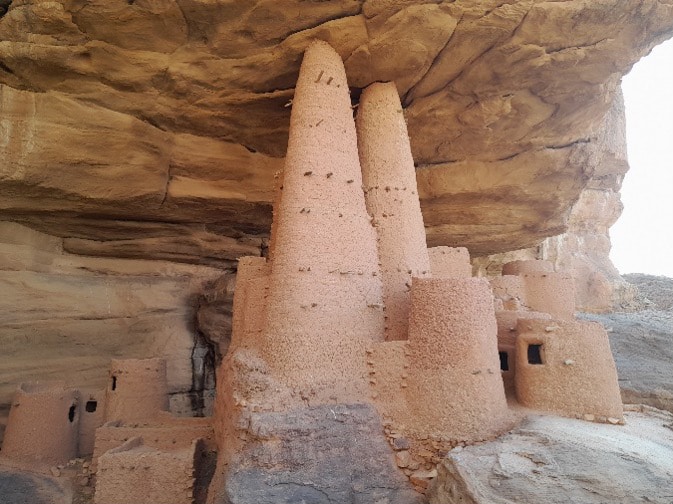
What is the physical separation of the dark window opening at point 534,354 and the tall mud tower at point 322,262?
7.31 ft

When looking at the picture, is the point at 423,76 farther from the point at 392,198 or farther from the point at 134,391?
the point at 134,391

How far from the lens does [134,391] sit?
27.8 ft

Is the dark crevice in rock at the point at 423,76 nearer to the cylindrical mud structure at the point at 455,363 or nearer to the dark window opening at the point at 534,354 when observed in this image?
the cylindrical mud structure at the point at 455,363

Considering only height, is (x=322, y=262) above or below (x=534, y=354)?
above

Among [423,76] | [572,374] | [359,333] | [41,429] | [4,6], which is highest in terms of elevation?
[4,6]

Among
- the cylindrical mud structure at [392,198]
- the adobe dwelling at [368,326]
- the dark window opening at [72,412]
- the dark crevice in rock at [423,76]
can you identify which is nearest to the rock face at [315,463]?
the adobe dwelling at [368,326]

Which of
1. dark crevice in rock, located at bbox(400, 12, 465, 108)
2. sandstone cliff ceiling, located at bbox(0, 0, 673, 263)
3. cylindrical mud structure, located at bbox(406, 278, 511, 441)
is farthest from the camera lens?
dark crevice in rock, located at bbox(400, 12, 465, 108)

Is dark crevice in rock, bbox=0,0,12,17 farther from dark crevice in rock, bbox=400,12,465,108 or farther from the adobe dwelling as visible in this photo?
dark crevice in rock, bbox=400,12,465,108

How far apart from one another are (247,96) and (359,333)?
463 centimetres

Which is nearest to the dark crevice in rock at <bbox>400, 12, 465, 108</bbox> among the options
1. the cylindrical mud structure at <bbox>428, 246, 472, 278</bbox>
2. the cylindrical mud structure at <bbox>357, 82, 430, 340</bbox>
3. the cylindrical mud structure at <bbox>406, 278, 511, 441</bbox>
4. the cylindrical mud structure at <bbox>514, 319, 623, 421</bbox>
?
the cylindrical mud structure at <bbox>357, 82, 430, 340</bbox>

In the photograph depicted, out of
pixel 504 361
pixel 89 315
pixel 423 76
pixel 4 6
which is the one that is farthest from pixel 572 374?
pixel 89 315

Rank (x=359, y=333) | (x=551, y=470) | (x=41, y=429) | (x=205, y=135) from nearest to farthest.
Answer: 1. (x=551, y=470)
2. (x=359, y=333)
3. (x=41, y=429)
4. (x=205, y=135)

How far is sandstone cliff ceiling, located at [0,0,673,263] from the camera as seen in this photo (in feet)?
23.0

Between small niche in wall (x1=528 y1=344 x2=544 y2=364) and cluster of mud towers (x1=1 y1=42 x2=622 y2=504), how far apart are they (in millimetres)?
20
